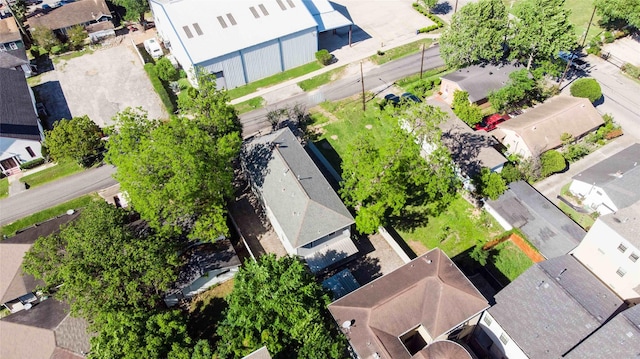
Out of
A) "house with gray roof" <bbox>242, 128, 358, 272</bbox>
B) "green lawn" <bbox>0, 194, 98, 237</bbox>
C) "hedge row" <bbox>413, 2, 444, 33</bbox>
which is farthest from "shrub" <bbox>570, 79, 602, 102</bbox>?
"green lawn" <bbox>0, 194, 98, 237</bbox>

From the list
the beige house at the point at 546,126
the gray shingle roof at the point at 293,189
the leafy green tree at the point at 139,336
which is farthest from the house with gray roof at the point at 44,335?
the beige house at the point at 546,126

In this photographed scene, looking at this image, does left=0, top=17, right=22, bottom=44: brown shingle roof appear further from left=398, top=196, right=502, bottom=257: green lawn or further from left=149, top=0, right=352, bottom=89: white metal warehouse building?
left=398, top=196, right=502, bottom=257: green lawn

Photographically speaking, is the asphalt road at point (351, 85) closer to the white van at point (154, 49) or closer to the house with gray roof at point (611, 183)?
the white van at point (154, 49)

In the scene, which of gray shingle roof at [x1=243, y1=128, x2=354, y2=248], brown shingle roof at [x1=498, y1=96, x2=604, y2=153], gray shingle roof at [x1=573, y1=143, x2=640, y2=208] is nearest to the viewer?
gray shingle roof at [x1=243, y1=128, x2=354, y2=248]

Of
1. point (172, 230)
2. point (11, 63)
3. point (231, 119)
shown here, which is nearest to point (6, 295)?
point (172, 230)

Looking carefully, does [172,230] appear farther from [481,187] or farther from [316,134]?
[481,187]

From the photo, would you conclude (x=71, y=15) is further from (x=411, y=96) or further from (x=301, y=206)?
(x=301, y=206)

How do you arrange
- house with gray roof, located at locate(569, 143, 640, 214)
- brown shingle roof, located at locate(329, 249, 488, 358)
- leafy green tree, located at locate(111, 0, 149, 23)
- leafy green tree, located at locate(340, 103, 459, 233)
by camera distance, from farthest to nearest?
leafy green tree, located at locate(111, 0, 149, 23), house with gray roof, located at locate(569, 143, 640, 214), leafy green tree, located at locate(340, 103, 459, 233), brown shingle roof, located at locate(329, 249, 488, 358)

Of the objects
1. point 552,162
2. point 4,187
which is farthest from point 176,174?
point 552,162
